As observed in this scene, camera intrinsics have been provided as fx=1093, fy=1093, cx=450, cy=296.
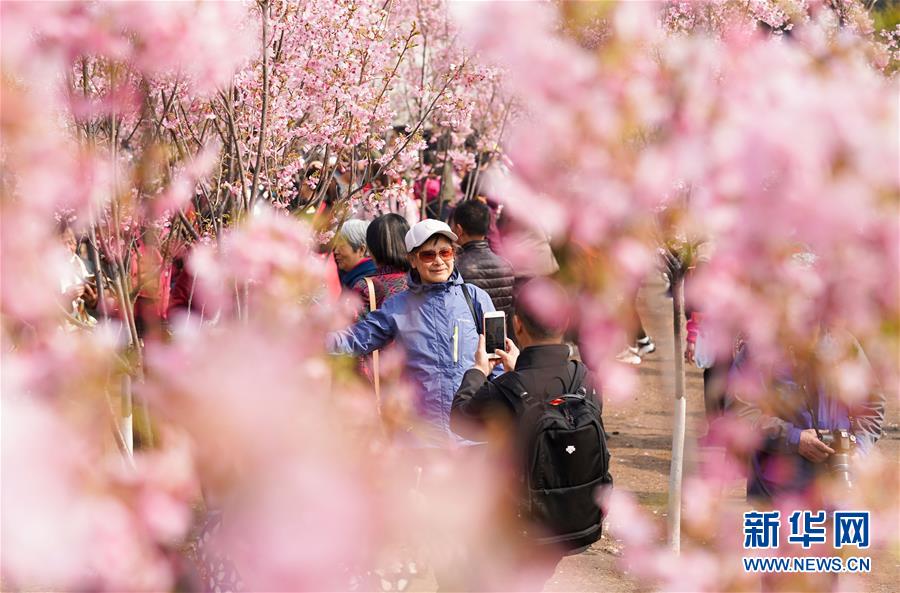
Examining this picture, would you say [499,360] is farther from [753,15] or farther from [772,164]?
[772,164]

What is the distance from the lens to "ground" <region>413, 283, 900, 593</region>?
5770 millimetres

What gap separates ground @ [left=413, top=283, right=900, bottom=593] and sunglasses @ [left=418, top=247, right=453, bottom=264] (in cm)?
142

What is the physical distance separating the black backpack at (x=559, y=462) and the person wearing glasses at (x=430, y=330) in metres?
0.87

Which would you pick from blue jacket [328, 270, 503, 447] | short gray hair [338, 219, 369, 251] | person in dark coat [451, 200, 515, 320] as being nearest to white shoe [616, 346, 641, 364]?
person in dark coat [451, 200, 515, 320]

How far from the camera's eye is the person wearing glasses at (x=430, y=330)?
480 cm

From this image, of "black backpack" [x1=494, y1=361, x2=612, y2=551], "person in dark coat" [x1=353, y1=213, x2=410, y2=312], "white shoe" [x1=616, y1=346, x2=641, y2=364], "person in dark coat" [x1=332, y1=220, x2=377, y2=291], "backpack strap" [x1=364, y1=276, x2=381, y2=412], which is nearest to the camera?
"black backpack" [x1=494, y1=361, x2=612, y2=551]

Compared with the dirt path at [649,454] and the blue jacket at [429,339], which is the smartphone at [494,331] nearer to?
the blue jacket at [429,339]

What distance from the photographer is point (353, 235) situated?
6219 millimetres

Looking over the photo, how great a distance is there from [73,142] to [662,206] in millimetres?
2399

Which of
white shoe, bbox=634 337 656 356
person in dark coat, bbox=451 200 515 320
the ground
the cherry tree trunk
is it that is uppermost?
person in dark coat, bbox=451 200 515 320

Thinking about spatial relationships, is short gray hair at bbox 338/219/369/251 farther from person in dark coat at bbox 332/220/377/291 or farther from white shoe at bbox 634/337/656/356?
white shoe at bbox 634/337/656/356

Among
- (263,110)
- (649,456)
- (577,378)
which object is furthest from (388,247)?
(649,456)

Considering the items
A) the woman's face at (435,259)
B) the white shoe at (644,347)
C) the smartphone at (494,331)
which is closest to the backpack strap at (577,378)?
the smartphone at (494,331)

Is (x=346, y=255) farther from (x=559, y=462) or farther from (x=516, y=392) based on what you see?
(x=559, y=462)
